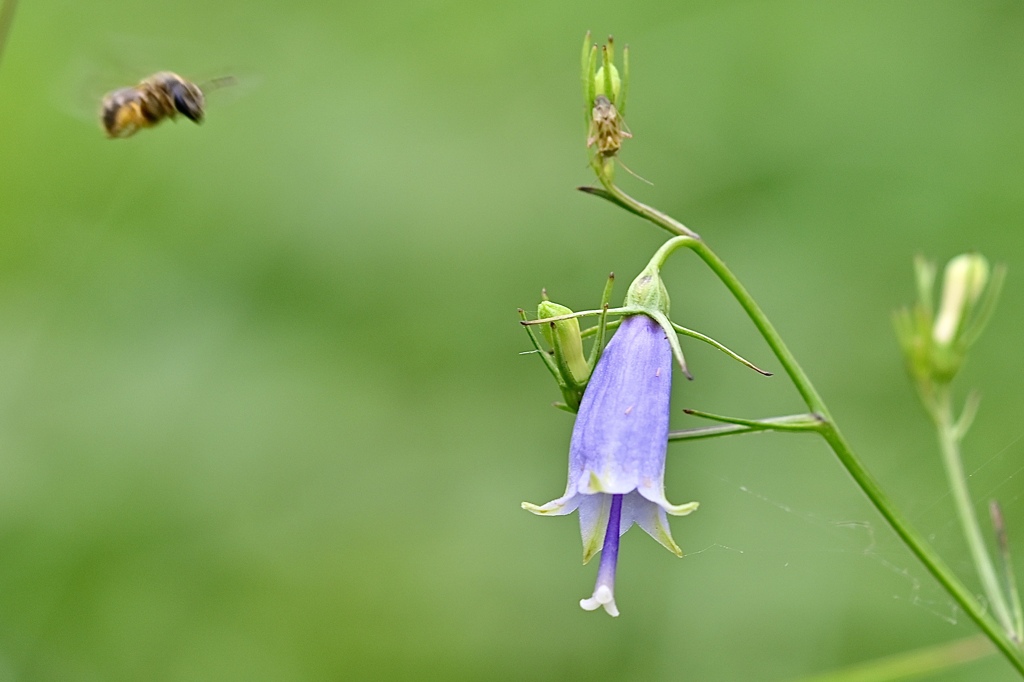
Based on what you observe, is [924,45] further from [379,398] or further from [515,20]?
[379,398]

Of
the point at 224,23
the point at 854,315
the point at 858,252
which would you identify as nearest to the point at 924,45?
the point at 858,252

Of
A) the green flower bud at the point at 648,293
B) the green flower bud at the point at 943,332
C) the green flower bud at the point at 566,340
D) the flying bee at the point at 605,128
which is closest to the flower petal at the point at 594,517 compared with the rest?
the green flower bud at the point at 566,340

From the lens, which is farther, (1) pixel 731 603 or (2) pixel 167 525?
(2) pixel 167 525

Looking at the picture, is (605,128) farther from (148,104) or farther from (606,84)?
(148,104)

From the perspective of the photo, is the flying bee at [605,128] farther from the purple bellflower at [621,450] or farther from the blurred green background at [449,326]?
the blurred green background at [449,326]

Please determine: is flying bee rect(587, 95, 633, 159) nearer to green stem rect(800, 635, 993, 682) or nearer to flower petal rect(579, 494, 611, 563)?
flower petal rect(579, 494, 611, 563)

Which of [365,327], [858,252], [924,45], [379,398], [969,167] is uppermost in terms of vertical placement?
[924,45]

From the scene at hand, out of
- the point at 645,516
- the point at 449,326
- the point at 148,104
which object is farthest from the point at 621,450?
the point at 449,326
